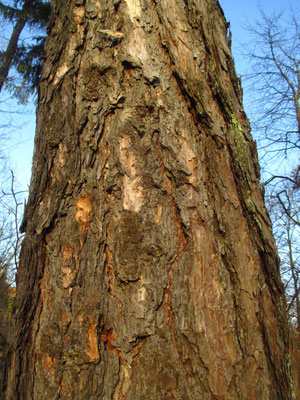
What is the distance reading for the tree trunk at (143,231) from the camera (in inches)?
42.4

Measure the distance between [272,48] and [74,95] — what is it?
39.8 ft

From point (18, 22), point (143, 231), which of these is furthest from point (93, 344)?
point (18, 22)

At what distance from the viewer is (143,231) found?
46.3 inches

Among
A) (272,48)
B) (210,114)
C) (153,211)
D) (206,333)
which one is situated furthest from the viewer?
(272,48)

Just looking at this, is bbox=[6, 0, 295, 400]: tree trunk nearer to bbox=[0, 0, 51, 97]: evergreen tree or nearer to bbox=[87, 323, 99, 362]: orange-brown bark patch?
bbox=[87, 323, 99, 362]: orange-brown bark patch

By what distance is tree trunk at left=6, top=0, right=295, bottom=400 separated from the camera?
1.08 m

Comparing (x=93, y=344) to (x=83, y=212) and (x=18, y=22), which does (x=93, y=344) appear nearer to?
(x=83, y=212)

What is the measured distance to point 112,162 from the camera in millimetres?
→ 1241

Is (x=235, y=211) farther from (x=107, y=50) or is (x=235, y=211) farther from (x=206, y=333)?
(x=107, y=50)

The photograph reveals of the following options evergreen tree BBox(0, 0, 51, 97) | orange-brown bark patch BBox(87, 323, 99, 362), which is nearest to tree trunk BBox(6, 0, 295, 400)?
orange-brown bark patch BBox(87, 323, 99, 362)

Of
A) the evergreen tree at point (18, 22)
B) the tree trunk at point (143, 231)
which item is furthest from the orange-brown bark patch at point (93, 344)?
the evergreen tree at point (18, 22)

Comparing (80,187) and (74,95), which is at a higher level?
(74,95)

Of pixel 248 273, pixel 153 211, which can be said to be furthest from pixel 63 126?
pixel 248 273

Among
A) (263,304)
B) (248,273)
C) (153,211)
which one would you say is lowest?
(263,304)
